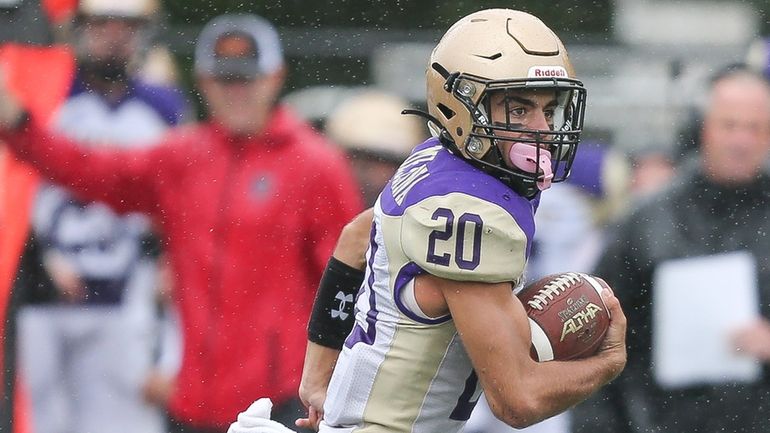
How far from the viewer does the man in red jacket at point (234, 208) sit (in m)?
4.70

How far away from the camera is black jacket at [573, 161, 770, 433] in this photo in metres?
4.78

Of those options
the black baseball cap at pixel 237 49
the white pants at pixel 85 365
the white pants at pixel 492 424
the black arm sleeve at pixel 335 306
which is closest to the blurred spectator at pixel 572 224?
the white pants at pixel 492 424

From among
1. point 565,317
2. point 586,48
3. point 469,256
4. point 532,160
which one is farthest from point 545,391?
point 586,48

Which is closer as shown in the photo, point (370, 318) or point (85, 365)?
point (370, 318)

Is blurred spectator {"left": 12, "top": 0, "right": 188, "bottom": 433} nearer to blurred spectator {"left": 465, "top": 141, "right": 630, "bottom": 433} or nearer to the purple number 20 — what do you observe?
blurred spectator {"left": 465, "top": 141, "right": 630, "bottom": 433}

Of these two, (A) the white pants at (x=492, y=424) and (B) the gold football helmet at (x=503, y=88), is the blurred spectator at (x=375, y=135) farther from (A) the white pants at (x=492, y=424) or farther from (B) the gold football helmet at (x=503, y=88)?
(B) the gold football helmet at (x=503, y=88)

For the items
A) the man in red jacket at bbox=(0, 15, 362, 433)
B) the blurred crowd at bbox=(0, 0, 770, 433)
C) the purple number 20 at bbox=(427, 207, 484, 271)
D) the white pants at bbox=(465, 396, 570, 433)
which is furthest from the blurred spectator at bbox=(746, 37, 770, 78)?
the purple number 20 at bbox=(427, 207, 484, 271)

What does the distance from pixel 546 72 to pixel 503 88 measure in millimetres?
95

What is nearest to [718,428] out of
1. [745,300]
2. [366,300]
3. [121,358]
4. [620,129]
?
[745,300]

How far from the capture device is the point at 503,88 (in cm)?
265

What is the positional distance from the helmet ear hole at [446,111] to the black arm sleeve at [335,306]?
0.44m

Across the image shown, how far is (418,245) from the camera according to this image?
8.43 ft

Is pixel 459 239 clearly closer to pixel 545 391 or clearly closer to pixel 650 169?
pixel 545 391

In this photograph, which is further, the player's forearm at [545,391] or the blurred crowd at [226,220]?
the blurred crowd at [226,220]
